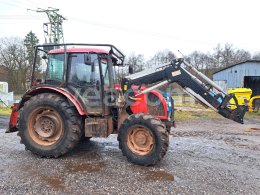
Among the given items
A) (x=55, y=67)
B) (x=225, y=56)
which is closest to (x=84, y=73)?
(x=55, y=67)

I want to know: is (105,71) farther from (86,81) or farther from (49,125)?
(49,125)

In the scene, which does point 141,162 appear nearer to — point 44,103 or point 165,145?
point 165,145

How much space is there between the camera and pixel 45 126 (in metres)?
6.22

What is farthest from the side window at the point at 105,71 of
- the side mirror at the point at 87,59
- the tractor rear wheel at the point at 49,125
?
the tractor rear wheel at the point at 49,125

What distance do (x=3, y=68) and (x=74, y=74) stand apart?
1401 inches

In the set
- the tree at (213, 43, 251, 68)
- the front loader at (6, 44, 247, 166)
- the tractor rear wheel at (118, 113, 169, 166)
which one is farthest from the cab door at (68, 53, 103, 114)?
the tree at (213, 43, 251, 68)

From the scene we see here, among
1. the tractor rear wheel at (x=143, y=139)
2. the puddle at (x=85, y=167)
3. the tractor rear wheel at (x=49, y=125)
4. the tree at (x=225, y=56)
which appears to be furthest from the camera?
the tree at (x=225, y=56)

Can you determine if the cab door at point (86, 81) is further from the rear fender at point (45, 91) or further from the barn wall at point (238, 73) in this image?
the barn wall at point (238, 73)

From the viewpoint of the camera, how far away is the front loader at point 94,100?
595cm

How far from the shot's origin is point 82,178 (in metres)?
4.89

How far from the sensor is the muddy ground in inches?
176

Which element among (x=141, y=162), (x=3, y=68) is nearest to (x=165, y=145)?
(x=141, y=162)

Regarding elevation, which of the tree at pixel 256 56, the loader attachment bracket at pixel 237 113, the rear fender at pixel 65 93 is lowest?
the loader attachment bracket at pixel 237 113

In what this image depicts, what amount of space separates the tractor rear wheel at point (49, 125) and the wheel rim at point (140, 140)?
1.17 metres
